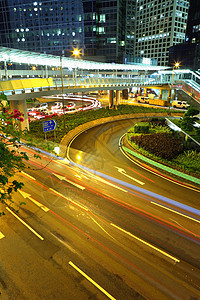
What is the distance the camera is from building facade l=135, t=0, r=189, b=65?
112438 mm

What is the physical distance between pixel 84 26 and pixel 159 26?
2132 inches

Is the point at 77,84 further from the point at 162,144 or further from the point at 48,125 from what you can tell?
the point at 162,144

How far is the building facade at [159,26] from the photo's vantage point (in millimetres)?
112438

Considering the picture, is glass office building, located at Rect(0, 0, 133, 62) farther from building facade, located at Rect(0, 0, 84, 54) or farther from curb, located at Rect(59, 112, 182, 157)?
curb, located at Rect(59, 112, 182, 157)

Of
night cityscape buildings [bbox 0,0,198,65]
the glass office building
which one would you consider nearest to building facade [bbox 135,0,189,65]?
night cityscape buildings [bbox 0,0,198,65]

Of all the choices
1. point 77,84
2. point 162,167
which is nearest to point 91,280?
point 162,167

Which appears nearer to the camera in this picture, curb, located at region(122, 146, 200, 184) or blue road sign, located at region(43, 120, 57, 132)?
curb, located at region(122, 146, 200, 184)

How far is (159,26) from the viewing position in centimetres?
11912

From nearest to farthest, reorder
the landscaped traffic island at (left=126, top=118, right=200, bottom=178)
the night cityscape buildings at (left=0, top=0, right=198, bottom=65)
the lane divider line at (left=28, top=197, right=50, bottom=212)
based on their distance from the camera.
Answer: the lane divider line at (left=28, top=197, right=50, bottom=212)
the landscaped traffic island at (left=126, top=118, right=200, bottom=178)
the night cityscape buildings at (left=0, top=0, right=198, bottom=65)

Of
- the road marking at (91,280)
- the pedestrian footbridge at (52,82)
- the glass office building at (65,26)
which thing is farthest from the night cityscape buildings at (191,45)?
the road marking at (91,280)

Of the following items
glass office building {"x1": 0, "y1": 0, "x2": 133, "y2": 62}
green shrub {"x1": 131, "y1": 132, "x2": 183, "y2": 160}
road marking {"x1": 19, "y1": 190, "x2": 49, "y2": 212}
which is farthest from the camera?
glass office building {"x1": 0, "y1": 0, "x2": 133, "y2": 62}

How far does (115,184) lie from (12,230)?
27.9 feet

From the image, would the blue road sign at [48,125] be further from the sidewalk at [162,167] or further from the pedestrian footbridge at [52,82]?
the sidewalk at [162,167]

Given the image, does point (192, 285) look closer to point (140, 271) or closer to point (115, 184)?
point (140, 271)
